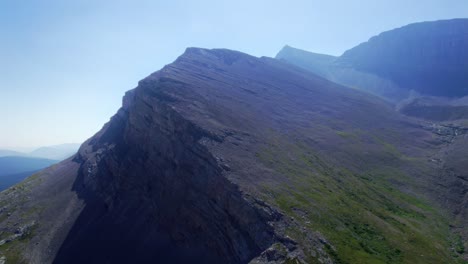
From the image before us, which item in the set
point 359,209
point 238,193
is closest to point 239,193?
point 238,193

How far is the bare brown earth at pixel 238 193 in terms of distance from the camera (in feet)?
188

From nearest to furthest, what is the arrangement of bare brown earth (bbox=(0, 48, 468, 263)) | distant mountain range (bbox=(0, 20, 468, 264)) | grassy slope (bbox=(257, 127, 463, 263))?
grassy slope (bbox=(257, 127, 463, 263)) → distant mountain range (bbox=(0, 20, 468, 264)) → bare brown earth (bbox=(0, 48, 468, 263))

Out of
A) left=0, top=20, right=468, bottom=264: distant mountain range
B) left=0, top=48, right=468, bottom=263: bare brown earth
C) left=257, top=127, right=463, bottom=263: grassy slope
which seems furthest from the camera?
left=0, top=48, right=468, bottom=263: bare brown earth

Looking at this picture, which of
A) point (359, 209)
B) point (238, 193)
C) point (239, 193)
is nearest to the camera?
point (239, 193)

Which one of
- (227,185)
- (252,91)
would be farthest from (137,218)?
(252,91)

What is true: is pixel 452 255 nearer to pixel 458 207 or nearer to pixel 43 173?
pixel 458 207

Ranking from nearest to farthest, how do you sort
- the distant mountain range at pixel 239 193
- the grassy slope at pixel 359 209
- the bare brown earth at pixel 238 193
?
1. the grassy slope at pixel 359 209
2. the distant mountain range at pixel 239 193
3. the bare brown earth at pixel 238 193

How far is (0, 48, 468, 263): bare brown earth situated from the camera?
57.4 metres

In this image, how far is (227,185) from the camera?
68.1m

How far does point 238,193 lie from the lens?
6425cm

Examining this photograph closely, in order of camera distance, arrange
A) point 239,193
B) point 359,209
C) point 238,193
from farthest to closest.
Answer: point 359,209
point 238,193
point 239,193

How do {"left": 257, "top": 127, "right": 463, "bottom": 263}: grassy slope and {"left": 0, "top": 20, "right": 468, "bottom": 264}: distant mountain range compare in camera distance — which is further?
{"left": 0, "top": 20, "right": 468, "bottom": 264}: distant mountain range

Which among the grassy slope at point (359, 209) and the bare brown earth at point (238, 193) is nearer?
the grassy slope at point (359, 209)

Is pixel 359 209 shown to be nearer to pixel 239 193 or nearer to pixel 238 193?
pixel 239 193
